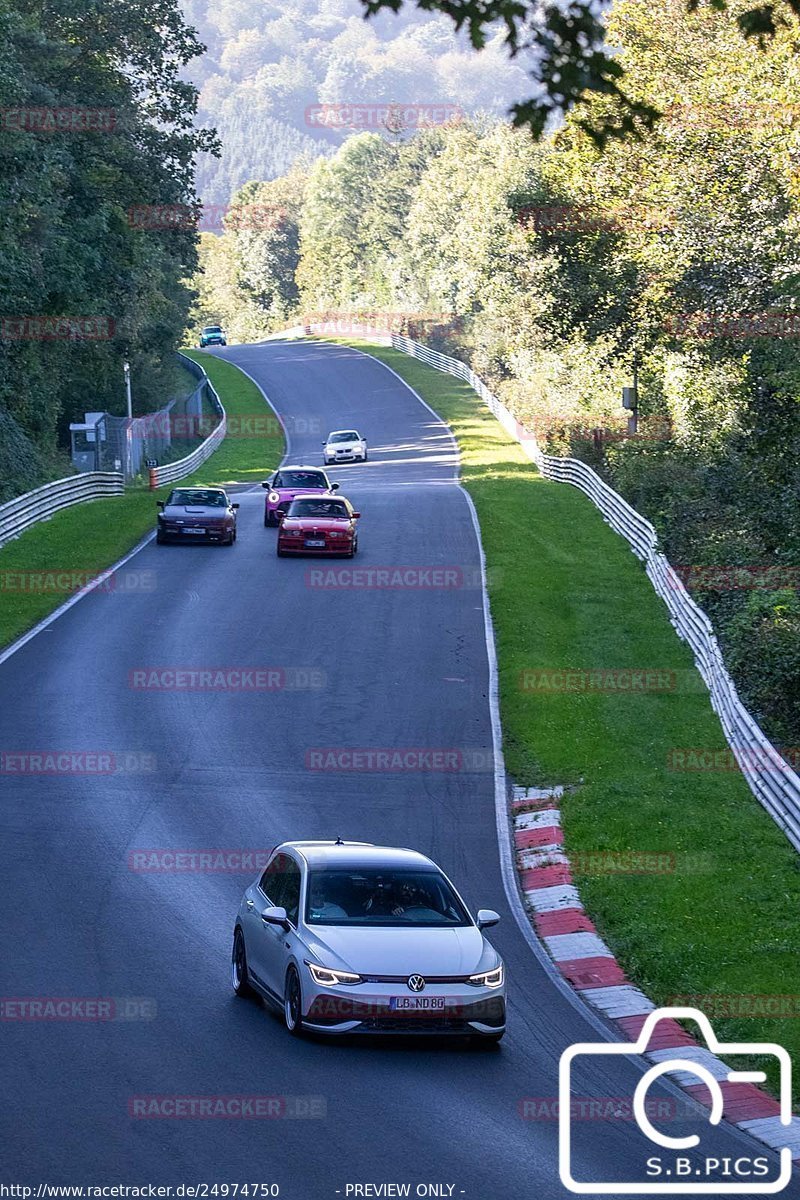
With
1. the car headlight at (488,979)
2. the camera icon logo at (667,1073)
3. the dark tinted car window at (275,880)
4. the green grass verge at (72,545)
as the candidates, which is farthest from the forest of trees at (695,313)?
the green grass verge at (72,545)

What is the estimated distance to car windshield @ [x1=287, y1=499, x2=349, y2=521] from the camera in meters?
37.9

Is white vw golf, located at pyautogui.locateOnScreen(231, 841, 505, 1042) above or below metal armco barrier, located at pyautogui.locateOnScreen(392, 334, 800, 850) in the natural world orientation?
above

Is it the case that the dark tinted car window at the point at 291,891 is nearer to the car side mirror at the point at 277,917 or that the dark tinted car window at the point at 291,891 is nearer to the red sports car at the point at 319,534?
the car side mirror at the point at 277,917

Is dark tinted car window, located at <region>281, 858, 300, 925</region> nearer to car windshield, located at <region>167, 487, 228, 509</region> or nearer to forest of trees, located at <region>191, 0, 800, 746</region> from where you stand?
forest of trees, located at <region>191, 0, 800, 746</region>

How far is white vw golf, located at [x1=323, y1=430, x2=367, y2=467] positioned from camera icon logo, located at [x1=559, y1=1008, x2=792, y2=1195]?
50792 mm

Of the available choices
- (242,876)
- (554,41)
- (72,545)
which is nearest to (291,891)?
(242,876)

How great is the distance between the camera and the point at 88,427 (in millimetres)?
50219

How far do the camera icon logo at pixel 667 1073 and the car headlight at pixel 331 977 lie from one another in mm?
1607

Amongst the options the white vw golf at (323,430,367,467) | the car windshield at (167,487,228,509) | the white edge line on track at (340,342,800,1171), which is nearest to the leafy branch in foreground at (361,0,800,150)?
the white edge line on track at (340,342,800,1171)

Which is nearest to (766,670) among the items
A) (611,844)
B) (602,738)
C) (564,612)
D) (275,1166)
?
(602,738)

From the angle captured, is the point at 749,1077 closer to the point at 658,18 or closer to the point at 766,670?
the point at 766,670

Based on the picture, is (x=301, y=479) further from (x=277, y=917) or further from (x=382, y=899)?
(x=277, y=917)

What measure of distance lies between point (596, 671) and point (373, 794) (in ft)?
25.9

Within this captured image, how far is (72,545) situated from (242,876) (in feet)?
76.4
